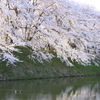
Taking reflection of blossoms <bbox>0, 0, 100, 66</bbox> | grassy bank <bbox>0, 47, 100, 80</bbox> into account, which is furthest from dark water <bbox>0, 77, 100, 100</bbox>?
reflection of blossoms <bbox>0, 0, 100, 66</bbox>

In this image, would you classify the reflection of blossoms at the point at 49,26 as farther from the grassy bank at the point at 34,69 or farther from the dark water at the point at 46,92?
the dark water at the point at 46,92

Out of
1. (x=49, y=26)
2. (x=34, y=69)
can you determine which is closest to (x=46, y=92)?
(x=34, y=69)

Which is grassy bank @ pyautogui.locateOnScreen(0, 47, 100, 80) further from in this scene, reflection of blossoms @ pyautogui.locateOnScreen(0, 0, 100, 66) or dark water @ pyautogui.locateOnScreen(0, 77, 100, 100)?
dark water @ pyautogui.locateOnScreen(0, 77, 100, 100)

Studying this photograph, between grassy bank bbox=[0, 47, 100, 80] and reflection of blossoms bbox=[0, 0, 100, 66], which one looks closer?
grassy bank bbox=[0, 47, 100, 80]

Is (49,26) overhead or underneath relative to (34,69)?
overhead

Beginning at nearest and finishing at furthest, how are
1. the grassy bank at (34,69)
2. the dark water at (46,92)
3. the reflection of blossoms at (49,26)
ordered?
the dark water at (46,92), the grassy bank at (34,69), the reflection of blossoms at (49,26)

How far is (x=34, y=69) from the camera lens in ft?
74.9

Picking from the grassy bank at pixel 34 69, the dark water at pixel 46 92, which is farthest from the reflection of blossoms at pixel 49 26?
the dark water at pixel 46 92

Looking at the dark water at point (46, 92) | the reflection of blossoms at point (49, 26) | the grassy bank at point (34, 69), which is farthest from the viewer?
the reflection of blossoms at point (49, 26)

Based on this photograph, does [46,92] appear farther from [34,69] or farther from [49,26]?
[49,26]

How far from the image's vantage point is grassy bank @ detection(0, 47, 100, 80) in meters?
20.5

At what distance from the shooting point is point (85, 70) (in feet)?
98.0

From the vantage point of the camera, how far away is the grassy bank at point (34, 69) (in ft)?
67.3

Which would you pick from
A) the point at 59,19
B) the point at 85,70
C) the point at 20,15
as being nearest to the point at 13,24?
the point at 20,15
